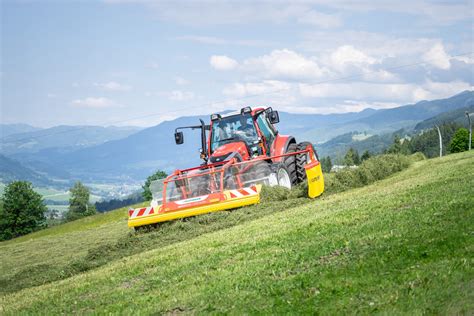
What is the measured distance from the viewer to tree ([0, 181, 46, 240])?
8600 cm

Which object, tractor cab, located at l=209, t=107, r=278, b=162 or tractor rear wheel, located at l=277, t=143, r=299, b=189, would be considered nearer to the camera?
tractor rear wheel, located at l=277, t=143, r=299, b=189

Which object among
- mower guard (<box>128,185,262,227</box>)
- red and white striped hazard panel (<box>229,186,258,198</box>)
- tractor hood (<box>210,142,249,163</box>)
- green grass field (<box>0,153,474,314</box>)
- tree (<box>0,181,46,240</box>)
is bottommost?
tree (<box>0,181,46,240</box>)

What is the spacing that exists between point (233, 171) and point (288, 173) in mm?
2129

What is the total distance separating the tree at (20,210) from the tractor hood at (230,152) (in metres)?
74.0

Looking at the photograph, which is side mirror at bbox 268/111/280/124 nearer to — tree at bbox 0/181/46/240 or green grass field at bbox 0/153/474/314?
green grass field at bbox 0/153/474/314

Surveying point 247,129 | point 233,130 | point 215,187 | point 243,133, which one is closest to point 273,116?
point 247,129

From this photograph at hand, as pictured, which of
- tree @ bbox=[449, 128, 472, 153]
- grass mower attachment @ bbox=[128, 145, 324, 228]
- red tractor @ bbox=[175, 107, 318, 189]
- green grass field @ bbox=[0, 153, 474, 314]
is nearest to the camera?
green grass field @ bbox=[0, 153, 474, 314]

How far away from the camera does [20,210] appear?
8725 centimetres

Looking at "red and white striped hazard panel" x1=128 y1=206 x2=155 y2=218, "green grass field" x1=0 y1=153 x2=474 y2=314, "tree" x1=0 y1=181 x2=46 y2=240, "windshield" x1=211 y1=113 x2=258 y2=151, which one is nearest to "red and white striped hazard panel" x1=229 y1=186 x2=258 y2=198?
"red and white striped hazard panel" x1=128 y1=206 x2=155 y2=218

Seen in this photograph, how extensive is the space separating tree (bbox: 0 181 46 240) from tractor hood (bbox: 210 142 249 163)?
74.0m

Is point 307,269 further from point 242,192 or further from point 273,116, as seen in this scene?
point 273,116

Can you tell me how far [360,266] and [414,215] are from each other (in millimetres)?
2777

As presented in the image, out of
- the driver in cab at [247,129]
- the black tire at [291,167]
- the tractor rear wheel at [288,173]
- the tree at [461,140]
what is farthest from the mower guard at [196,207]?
the tree at [461,140]

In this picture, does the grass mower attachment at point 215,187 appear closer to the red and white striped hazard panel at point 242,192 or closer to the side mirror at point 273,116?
the red and white striped hazard panel at point 242,192
